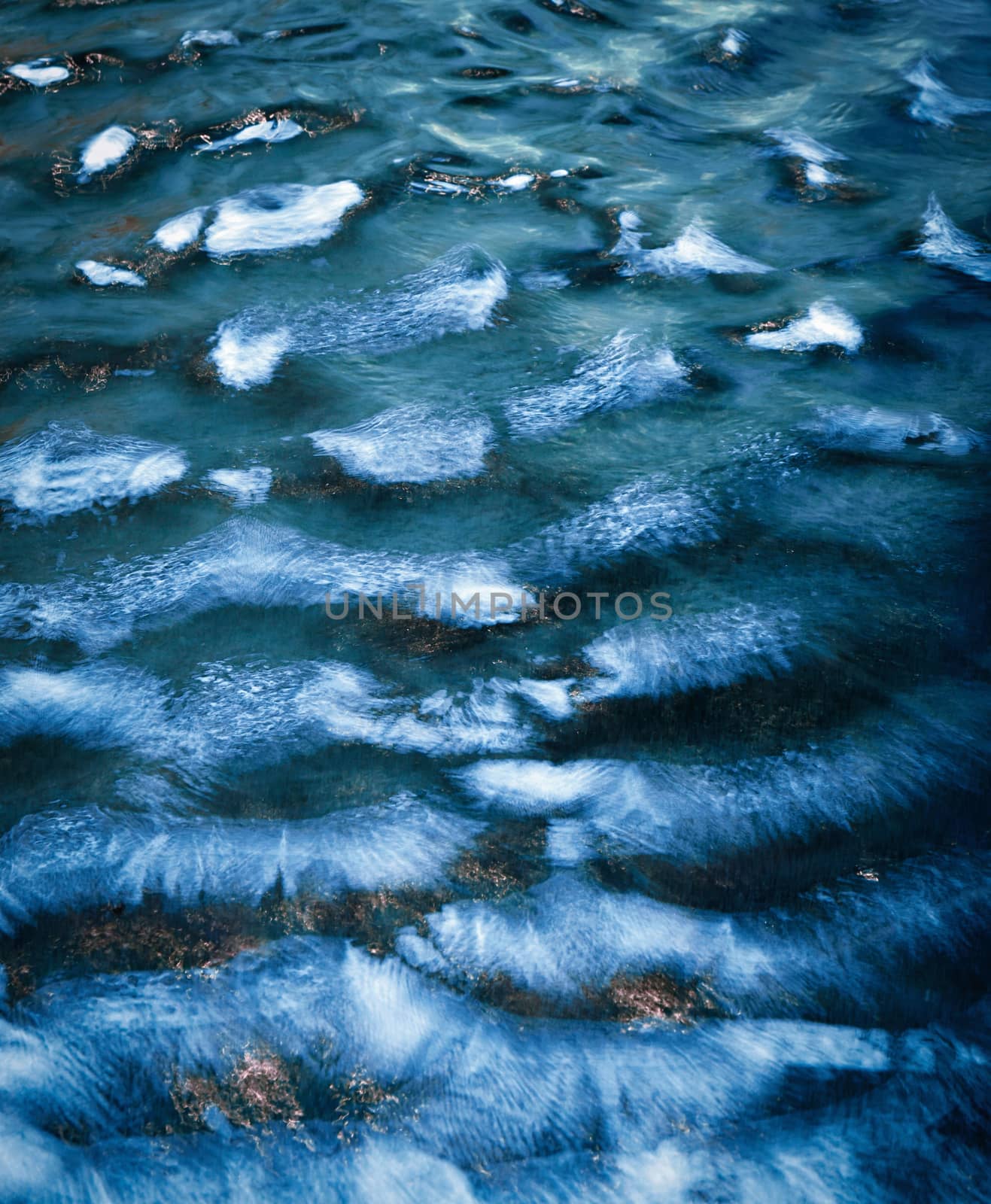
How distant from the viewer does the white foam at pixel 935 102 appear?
240 cm

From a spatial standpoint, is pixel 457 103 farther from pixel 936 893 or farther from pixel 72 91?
pixel 936 893

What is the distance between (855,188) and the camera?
2.15m

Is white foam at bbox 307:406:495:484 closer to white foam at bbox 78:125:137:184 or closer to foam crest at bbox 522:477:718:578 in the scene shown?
foam crest at bbox 522:477:718:578

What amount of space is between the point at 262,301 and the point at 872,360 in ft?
3.61

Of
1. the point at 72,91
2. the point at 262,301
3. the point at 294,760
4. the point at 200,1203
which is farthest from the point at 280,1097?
the point at 72,91

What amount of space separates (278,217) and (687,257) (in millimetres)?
839

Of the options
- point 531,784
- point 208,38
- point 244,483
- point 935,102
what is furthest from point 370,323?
point 935,102

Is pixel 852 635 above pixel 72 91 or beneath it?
beneath

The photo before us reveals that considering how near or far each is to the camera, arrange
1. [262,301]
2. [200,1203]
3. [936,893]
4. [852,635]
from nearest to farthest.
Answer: [200,1203]
[936,893]
[852,635]
[262,301]

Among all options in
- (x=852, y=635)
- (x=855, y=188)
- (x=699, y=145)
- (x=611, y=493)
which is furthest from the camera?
(x=699, y=145)

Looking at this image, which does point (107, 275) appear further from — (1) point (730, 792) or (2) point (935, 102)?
(2) point (935, 102)

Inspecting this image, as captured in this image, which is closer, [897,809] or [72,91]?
[897,809]

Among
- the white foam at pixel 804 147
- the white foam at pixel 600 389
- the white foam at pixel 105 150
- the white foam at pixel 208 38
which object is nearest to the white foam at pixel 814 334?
the white foam at pixel 600 389

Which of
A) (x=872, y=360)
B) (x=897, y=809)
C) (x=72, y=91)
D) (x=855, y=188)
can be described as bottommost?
(x=897, y=809)
